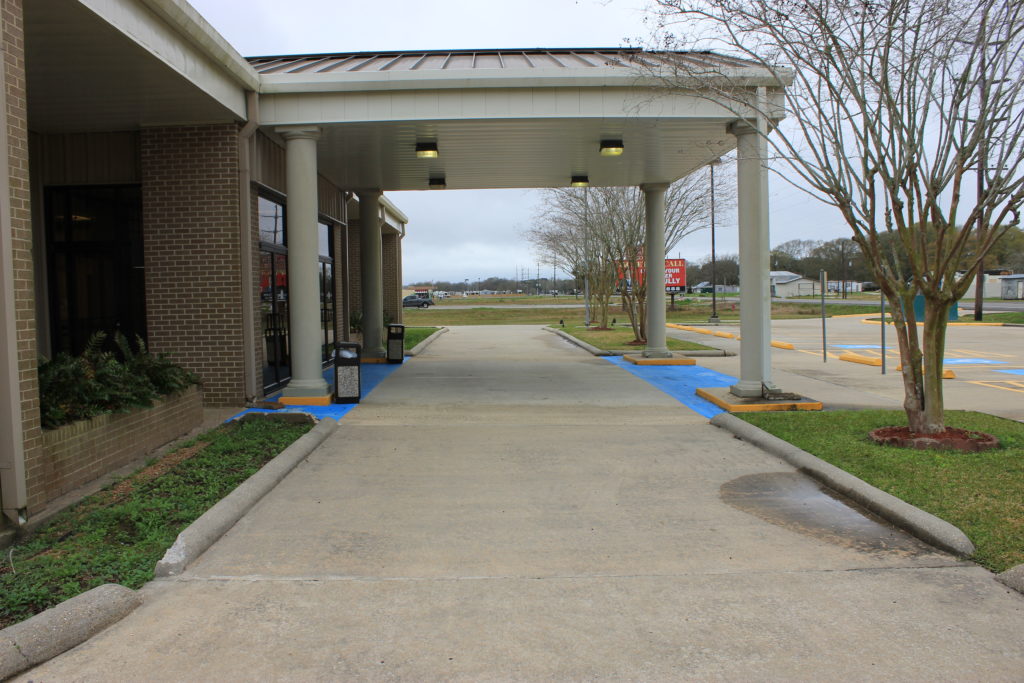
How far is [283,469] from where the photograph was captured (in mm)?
7086

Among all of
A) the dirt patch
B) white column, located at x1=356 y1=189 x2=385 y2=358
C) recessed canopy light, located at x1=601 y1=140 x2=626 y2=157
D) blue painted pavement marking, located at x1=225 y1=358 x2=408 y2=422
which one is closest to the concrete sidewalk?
the dirt patch

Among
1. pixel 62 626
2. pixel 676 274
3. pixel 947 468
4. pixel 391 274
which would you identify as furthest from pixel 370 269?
pixel 676 274

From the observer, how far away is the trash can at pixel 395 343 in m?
17.7

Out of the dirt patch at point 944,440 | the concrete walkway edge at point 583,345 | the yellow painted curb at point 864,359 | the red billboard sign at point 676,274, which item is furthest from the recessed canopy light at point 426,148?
the red billboard sign at point 676,274

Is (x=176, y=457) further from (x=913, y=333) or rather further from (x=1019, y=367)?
(x=1019, y=367)

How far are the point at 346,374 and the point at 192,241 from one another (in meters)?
2.79

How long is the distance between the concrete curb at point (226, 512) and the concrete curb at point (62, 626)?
47cm

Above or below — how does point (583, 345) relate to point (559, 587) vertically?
above

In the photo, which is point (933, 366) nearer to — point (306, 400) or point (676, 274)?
point (306, 400)

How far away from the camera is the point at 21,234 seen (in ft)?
17.5

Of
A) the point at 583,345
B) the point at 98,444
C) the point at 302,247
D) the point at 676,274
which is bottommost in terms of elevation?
the point at 583,345

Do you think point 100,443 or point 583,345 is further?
point 583,345

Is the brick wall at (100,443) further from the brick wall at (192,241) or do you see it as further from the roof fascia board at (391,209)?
the roof fascia board at (391,209)

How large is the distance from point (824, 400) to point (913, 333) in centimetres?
394
